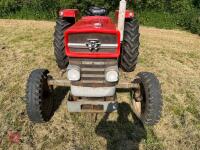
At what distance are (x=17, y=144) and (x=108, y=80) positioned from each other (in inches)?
73.2

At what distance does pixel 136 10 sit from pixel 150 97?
32.1 ft

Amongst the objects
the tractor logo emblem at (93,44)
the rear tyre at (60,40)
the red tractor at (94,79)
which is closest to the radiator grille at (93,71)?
the red tractor at (94,79)

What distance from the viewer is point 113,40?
15.8 feet

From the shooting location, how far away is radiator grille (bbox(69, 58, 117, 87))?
4914mm

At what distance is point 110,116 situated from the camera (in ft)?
19.1

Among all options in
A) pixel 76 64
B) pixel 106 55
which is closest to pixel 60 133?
pixel 76 64

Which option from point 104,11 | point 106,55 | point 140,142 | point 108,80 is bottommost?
point 140,142

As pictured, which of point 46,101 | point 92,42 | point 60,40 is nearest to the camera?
point 92,42

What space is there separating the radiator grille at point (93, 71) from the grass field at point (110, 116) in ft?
3.03

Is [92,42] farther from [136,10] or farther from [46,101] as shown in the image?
[136,10]

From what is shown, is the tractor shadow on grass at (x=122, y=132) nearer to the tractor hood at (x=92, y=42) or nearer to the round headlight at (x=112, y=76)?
the round headlight at (x=112, y=76)

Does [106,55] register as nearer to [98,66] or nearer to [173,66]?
[98,66]

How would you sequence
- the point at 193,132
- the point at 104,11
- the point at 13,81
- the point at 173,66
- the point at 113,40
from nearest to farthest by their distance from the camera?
1. the point at 113,40
2. the point at 193,132
3. the point at 104,11
4. the point at 13,81
5. the point at 173,66

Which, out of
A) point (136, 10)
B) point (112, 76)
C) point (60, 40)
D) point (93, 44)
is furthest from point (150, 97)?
point (136, 10)
